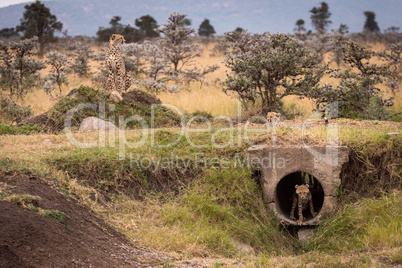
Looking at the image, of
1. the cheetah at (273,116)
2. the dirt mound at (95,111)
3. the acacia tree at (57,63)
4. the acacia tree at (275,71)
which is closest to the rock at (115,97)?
the dirt mound at (95,111)

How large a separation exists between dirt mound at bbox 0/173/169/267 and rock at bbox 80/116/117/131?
11.3ft

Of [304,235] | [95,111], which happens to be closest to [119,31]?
[95,111]

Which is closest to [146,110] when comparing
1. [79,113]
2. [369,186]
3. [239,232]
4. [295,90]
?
[79,113]

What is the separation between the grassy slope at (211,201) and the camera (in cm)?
646

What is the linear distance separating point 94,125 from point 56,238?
5263 mm

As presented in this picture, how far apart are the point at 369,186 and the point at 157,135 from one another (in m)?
4.06

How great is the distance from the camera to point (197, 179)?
802 cm

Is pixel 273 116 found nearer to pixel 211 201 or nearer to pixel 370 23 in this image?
pixel 211 201

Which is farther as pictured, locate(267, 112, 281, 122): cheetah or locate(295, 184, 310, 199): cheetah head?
locate(267, 112, 281, 122): cheetah

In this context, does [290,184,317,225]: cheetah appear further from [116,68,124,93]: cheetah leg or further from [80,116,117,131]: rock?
[116,68,124,93]: cheetah leg

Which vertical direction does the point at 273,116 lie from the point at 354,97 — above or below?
below

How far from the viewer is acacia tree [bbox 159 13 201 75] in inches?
708

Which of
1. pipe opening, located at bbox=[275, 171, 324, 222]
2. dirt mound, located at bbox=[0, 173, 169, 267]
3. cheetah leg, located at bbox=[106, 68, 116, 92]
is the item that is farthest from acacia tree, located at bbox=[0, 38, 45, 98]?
pipe opening, located at bbox=[275, 171, 324, 222]

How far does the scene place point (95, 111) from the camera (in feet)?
35.9
